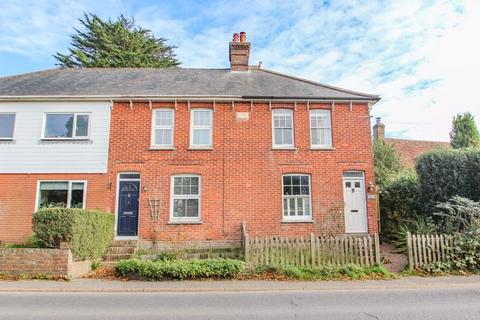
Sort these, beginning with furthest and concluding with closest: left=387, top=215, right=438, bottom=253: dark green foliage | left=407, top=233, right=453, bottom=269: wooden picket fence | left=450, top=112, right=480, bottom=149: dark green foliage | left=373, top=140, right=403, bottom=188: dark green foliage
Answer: left=450, top=112, right=480, bottom=149: dark green foliage → left=373, top=140, right=403, bottom=188: dark green foliage → left=387, top=215, right=438, bottom=253: dark green foliage → left=407, top=233, right=453, bottom=269: wooden picket fence

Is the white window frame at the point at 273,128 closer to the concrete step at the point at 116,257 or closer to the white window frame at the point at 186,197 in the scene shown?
the white window frame at the point at 186,197

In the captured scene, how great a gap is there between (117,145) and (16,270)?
6428 millimetres

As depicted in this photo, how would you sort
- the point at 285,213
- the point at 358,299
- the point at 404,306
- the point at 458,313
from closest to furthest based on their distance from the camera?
the point at 458,313 → the point at 404,306 → the point at 358,299 → the point at 285,213

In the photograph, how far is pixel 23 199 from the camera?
14.6 m

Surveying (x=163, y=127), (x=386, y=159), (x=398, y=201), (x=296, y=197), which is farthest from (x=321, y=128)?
(x=386, y=159)

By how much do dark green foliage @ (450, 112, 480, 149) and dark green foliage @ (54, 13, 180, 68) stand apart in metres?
26.5

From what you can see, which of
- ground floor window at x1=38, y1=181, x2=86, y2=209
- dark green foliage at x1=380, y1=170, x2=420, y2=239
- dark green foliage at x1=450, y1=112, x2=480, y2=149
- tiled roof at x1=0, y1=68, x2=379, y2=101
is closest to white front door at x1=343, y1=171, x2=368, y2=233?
dark green foliage at x1=380, y1=170, x2=420, y2=239

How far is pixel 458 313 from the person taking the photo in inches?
264

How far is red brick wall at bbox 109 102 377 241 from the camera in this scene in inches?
576

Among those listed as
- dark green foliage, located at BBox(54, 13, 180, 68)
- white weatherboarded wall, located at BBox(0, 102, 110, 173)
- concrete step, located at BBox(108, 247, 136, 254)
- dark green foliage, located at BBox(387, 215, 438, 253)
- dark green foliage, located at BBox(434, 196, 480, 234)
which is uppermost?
dark green foliage, located at BBox(54, 13, 180, 68)

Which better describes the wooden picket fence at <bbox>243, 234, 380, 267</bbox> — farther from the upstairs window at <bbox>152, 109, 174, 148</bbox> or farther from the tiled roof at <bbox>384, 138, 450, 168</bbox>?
the tiled roof at <bbox>384, 138, 450, 168</bbox>

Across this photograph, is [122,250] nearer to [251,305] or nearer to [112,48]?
[251,305]

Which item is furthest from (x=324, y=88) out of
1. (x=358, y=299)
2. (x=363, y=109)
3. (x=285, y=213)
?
(x=358, y=299)

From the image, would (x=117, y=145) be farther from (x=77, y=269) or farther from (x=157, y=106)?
(x=77, y=269)
